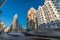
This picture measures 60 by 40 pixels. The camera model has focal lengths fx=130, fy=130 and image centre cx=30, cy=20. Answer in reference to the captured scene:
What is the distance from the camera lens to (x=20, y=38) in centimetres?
117

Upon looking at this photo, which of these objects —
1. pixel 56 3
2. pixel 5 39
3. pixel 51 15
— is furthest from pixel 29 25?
pixel 5 39

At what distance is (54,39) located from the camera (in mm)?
947

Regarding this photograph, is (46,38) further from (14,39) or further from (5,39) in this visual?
(5,39)

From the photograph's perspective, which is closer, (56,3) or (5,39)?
(5,39)

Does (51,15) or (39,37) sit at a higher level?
(51,15)


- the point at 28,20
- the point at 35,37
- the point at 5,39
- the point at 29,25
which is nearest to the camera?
the point at 35,37

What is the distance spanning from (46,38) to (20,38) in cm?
28

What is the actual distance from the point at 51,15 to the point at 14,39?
5560 mm

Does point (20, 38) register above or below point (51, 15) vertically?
below

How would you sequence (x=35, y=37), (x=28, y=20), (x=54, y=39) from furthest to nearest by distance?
(x=28, y=20) < (x=35, y=37) < (x=54, y=39)

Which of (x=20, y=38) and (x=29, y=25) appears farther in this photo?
(x=29, y=25)

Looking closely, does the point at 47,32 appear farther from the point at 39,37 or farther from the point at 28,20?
the point at 28,20

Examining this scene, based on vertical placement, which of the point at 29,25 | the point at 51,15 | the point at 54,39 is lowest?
the point at 54,39

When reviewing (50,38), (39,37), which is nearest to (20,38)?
(39,37)
